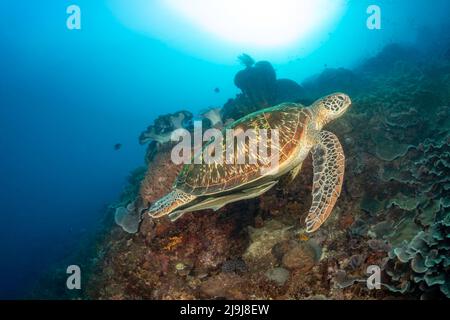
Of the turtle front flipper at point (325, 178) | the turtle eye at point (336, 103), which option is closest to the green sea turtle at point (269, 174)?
the turtle front flipper at point (325, 178)

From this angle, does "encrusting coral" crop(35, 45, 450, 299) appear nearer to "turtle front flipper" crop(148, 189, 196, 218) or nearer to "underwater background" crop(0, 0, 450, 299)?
"underwater background" crop(0, 0, 450, 299)

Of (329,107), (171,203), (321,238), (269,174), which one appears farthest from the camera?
(329,107)

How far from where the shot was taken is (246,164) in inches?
152

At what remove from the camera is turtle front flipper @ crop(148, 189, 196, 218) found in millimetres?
3973

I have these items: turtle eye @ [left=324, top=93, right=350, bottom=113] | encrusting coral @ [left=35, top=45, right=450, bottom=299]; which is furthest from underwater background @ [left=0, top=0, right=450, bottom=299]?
turtle eye @ [left=324, top=93, right=350, bottom=113]

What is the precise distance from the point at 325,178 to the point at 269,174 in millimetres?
908

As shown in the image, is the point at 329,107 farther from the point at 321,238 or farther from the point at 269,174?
the point at 321,238

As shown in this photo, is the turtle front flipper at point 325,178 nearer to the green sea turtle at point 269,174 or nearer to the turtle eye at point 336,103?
the green sea turtle at point 269,174

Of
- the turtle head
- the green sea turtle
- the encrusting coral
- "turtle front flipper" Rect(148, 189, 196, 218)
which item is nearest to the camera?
the encrusting coral

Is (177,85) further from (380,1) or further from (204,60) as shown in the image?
(380,1)

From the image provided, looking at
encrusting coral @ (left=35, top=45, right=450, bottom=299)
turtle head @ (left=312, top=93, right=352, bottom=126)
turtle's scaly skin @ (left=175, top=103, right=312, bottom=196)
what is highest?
turtle head @ (left=312, top=93, right=352, bottom=126)

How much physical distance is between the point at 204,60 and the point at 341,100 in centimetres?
11894

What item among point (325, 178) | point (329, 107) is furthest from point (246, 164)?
point (329, 107)

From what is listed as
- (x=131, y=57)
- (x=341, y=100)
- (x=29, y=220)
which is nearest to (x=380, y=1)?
(x=341, y=100)
